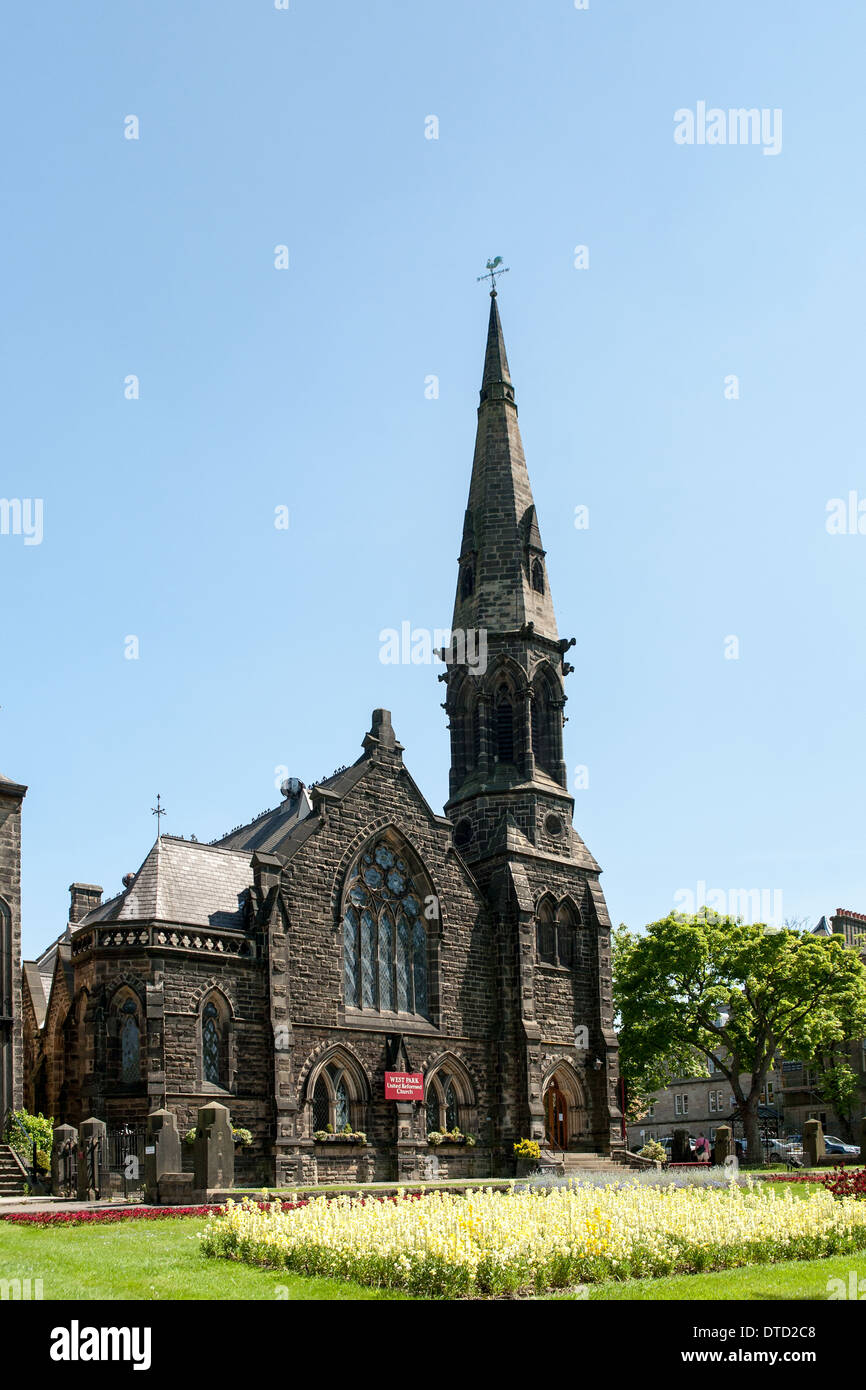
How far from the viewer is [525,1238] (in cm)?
1345

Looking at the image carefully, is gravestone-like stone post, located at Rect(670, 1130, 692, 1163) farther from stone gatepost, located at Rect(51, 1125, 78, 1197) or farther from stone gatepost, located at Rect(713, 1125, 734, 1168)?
stone gatepost, located at Rect(51, 1125, 78, 1197)

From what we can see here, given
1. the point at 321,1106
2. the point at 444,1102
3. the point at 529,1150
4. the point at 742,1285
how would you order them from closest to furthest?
the point at 742,1285
the point at 321,1106
the point at 529,1150
the point at 444,1102

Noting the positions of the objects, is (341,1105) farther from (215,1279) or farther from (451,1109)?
(215,1279)

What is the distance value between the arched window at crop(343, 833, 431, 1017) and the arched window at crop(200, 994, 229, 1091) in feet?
14.1

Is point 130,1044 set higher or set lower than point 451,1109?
higher

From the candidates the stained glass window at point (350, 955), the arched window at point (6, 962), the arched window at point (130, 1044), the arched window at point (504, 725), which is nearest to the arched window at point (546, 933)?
the arched window at point (504, 725)

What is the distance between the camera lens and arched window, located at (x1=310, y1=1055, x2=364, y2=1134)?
35125 millimetres

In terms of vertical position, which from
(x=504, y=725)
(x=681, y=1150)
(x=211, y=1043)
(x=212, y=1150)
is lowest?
(x=681, y=1150)

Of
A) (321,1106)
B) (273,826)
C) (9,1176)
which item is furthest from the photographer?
(273,826)

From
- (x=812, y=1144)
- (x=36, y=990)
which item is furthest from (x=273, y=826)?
(x=812, y=1144)

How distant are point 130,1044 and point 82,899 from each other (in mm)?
11761

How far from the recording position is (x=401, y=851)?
A: 39.4m

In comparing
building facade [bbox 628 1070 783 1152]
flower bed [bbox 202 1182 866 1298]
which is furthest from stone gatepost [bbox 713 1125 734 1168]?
building facade [bbox 628 1070 783 1152]
